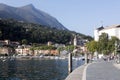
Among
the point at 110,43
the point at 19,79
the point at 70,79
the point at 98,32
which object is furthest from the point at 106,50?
the point at 70,79

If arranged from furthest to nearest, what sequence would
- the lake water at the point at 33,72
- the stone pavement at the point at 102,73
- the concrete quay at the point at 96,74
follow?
the lake water at the point at 33,72 < the concrete quay at the point at 96,74 < the stone pavement at the point at 102,73

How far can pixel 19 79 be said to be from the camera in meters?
38.9

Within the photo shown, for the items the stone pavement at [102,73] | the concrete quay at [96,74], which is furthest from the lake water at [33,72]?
the stone pavement at [102,73]

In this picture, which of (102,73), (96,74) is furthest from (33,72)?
(96,74)

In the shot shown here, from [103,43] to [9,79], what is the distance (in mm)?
91668

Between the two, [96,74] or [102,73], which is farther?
[102,73]

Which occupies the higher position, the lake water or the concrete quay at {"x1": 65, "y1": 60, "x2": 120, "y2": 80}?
the concrete quay at {"x1": 65, "y1": 60, "x2": 120, "y2": 80}

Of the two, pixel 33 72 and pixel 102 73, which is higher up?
pixel 102 73

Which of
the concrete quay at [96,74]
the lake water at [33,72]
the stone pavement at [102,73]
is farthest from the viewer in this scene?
the lake water at [33,72]

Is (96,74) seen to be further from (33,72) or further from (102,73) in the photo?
(33,72)

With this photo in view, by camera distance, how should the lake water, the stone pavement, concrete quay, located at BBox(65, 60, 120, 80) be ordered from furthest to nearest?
the lake water → concrete quay, located at BBox(65, 60, 120, 80) → the stone pavement

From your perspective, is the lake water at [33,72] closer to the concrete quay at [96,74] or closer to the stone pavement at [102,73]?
the concrete quay at [96,74]

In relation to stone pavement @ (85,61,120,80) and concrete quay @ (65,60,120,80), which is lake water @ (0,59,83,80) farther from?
stone pavement @ (85,61,120,80)

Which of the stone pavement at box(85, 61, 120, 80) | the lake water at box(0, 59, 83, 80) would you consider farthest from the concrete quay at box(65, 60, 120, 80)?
the lake water at box(0, 59, 83, 80)
